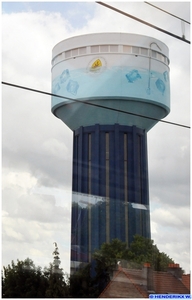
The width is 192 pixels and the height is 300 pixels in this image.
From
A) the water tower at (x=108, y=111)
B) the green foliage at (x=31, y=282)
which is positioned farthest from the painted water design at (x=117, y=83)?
the green foliage at (x=31, y=282)

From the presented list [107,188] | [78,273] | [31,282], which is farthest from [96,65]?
[31,282]

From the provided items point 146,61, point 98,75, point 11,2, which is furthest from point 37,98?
point 146,61

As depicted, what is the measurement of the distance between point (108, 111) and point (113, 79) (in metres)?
1.01

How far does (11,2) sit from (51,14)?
1.85 ft

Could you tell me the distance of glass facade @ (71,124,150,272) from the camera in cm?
575

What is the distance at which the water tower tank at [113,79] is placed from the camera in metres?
5.93

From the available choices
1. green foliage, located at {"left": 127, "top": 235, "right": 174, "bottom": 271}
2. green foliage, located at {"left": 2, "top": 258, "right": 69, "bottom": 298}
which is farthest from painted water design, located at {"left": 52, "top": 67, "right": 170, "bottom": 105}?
green foliage, located at {"left": 2, "top": 258, "right": 69, "bottom": 298}

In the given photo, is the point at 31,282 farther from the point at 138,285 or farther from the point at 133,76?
the point at 133,76

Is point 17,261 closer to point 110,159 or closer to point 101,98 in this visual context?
point 101,98

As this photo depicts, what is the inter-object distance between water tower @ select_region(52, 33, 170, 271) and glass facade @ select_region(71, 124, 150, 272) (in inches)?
0.4

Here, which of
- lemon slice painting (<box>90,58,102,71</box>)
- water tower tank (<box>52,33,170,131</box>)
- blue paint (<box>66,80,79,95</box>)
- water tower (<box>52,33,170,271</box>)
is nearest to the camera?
water tower (<box>52,33,170,271</box>)

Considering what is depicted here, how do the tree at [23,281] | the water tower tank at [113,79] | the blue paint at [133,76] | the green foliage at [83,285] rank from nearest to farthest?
the tree at [23,281]
the green foliage at [83,285]
the water tower tank at [113,79]
the blue paint at [133,76]

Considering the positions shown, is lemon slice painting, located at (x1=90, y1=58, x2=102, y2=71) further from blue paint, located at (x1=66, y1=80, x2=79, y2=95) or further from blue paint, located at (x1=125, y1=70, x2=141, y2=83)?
blue paint, located at (x1=66, y1=80, x2=79, y2=95)

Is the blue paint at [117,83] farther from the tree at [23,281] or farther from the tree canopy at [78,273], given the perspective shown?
the tree at [23,281]
